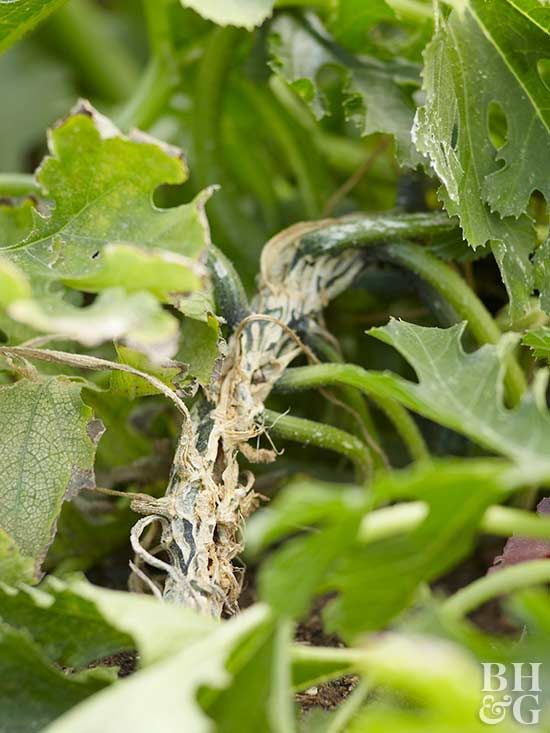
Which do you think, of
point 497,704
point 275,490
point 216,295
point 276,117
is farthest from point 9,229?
point 497,704

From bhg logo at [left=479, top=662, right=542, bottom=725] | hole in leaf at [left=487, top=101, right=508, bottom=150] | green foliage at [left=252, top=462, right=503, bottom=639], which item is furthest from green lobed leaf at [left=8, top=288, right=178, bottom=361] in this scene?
hole in leaf at [left=487, top=101, right=508, bottom=150]

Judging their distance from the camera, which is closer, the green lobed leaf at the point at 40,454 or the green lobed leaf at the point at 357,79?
the green lobed leaf at the point at 40,454

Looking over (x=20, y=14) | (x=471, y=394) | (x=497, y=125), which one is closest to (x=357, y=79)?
(x=497, y=125)

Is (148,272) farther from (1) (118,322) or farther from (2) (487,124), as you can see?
(2) (487,124)

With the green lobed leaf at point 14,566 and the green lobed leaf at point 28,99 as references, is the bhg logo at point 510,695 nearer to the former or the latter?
the green lobed leaf at point 14,566

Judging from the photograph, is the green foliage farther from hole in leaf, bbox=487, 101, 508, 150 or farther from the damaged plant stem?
hole in leaf, bbox=487, 101, 508, 150

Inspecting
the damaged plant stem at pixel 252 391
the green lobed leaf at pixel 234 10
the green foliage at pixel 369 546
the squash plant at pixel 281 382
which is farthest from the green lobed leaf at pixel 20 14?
the green foliage at pixel 369 546

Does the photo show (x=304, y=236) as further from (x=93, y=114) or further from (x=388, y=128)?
(x=93, y=114)
